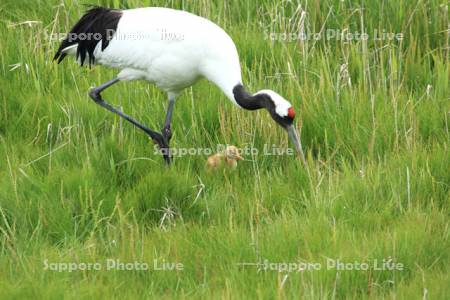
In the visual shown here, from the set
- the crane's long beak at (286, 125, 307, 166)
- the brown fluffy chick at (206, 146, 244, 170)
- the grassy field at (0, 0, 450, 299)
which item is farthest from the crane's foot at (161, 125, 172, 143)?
the crane's long beak at (286, 125, 307, 166)

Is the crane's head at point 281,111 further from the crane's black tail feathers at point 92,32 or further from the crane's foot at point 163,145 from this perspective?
the crane's black tail feathers at point 92,32

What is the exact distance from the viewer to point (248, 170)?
18.4 ft

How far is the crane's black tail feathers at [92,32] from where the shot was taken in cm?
622

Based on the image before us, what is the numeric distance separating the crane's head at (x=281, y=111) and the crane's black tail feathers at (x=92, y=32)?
118cm

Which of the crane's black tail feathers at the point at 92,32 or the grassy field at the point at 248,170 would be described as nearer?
the grassy field at the point at 248,170

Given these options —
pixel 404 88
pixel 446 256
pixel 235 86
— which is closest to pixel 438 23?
pixel 404 88

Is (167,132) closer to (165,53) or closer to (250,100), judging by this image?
(165,53)

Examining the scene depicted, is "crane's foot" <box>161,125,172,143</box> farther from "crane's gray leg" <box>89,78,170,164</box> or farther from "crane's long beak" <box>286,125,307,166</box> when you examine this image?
"crane's long beak" <box>286,125,307,166</box>

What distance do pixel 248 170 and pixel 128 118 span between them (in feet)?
2.92

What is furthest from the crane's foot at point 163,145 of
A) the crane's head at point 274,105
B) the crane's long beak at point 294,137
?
the crane's long beak at point 294,137

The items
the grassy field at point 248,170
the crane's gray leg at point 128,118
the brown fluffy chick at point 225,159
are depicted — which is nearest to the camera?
the grassy field at point 248,170

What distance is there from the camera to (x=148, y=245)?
4684mm

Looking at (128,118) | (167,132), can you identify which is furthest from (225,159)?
(128,118)

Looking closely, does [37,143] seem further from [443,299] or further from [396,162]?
[443,299]
